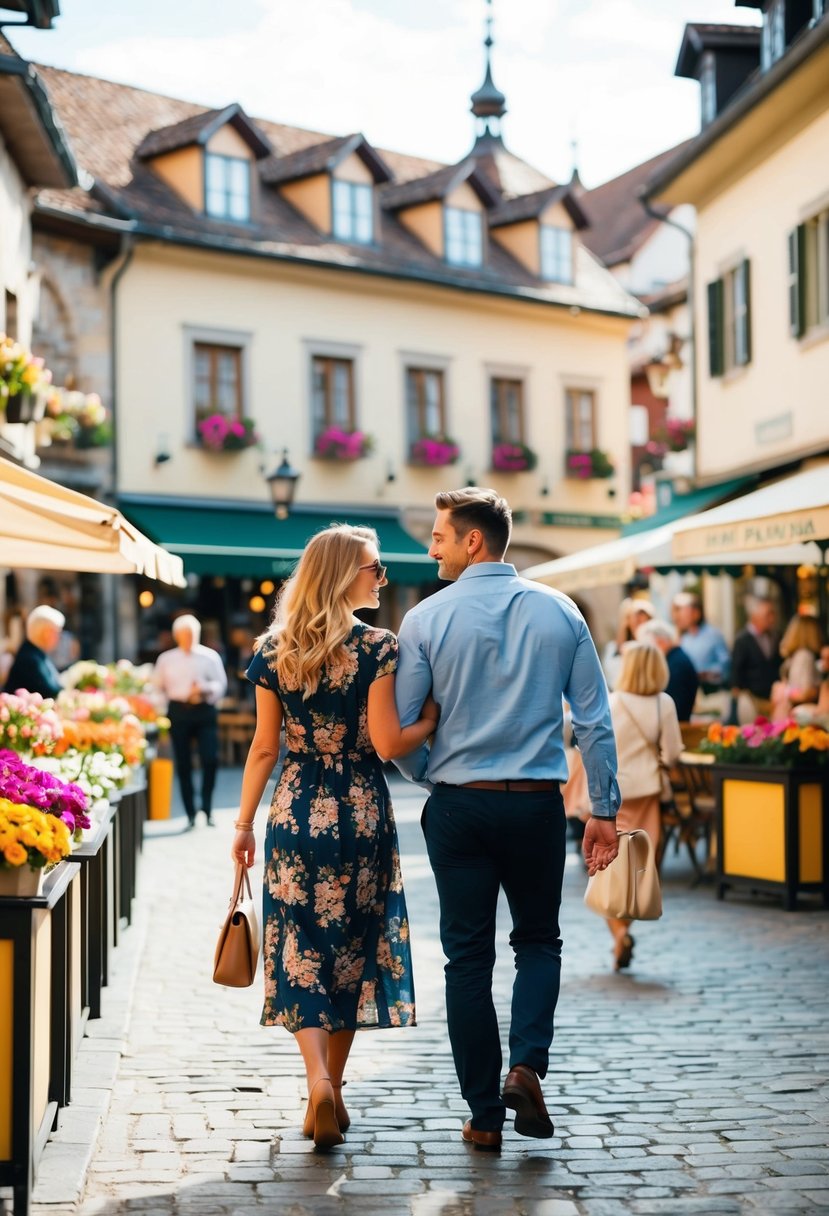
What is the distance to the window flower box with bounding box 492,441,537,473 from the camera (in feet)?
95.4

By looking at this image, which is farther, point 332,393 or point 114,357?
point 332,393

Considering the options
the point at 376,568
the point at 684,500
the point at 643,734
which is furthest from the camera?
the point at 684,500

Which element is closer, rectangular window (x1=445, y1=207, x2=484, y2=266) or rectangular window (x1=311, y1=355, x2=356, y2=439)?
rectangular window (x1=311, y1=355, x2=356, y2=439)

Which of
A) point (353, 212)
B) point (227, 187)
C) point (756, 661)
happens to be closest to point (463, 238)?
point (353, 212)

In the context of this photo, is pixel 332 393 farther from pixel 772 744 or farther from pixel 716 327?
pixel 772 744

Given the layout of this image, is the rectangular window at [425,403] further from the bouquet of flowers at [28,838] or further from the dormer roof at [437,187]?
the bouquet of flowers at [28,838]

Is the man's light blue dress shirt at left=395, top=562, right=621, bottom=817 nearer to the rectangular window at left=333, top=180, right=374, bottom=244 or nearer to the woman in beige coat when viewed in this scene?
the woman in beige coat

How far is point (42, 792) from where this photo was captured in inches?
194

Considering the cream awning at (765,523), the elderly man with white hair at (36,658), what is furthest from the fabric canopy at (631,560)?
the elderly man with white hair at (36,658)

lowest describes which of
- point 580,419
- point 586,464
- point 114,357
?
point 586,464

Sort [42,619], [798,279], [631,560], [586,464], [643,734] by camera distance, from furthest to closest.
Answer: [586,464], [798,279], [631,560], [42,619], [643,734]

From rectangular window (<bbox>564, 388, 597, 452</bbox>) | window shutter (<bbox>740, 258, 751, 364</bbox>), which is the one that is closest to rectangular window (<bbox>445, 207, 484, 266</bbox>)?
rectangular window (<bbox>564, 388, 597, 452</bbox>)

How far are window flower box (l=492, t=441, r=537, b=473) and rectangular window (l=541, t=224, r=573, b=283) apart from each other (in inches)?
141

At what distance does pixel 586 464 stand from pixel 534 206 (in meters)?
4.78
